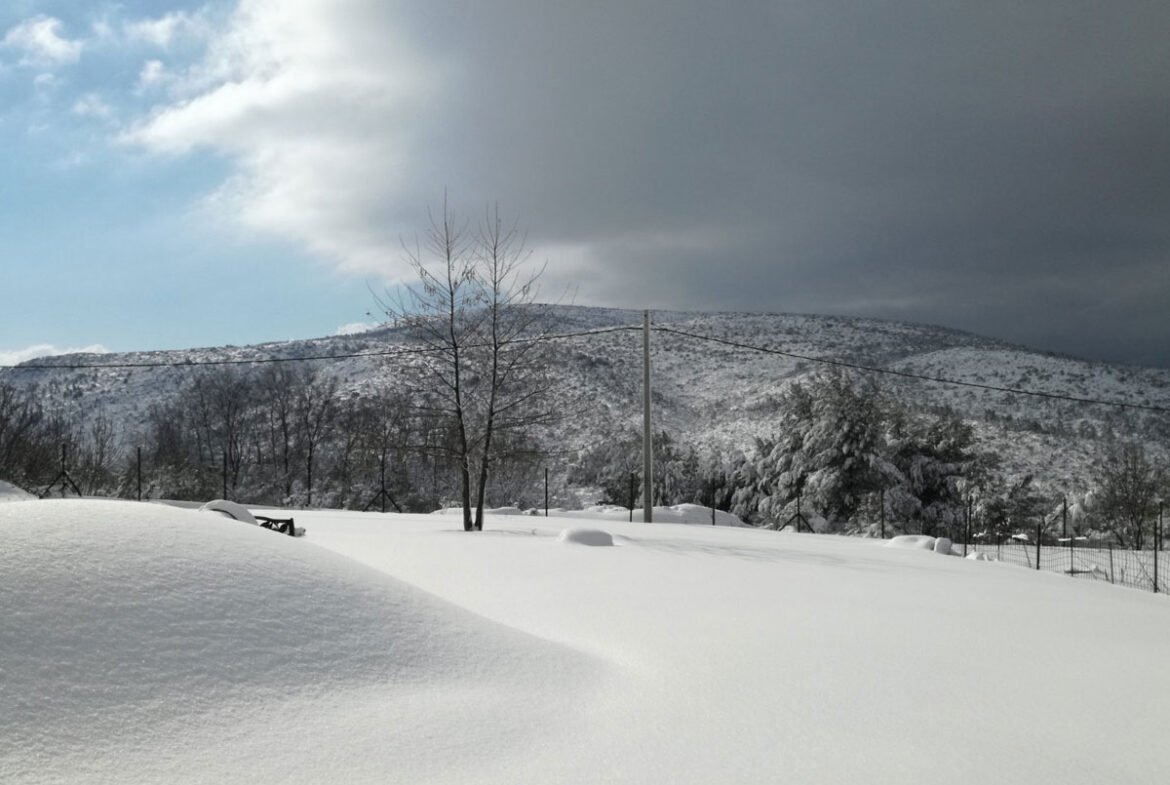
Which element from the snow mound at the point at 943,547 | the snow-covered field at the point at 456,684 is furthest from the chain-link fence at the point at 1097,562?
the snow-covered field at the point at 456,684

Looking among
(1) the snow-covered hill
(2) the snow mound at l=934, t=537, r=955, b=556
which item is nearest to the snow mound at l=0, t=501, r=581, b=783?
(2) the snow mound at l=934, t=537, r=955, b=556

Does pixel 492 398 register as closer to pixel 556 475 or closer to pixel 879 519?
pixel 879 519

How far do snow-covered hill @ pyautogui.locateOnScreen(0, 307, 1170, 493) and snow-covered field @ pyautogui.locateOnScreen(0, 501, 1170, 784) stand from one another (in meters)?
35.0

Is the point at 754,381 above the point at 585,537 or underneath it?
above

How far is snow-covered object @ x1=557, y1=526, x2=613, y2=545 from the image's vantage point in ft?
37.9

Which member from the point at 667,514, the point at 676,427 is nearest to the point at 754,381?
the point at 676,427

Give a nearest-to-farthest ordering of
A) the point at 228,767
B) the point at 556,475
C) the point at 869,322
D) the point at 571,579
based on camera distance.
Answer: the point at 228,767
the point at 571,579
the point at 556,475
the point at 869,322

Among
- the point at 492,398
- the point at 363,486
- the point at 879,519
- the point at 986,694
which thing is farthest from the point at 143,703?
the point at 363,486

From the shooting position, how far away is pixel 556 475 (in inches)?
1731

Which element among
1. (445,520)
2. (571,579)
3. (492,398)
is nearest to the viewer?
(571,579)

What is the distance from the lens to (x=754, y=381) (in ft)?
201

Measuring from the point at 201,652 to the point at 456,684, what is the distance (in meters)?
1.26

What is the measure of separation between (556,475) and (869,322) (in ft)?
161

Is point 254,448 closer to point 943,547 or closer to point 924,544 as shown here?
point 924,544
